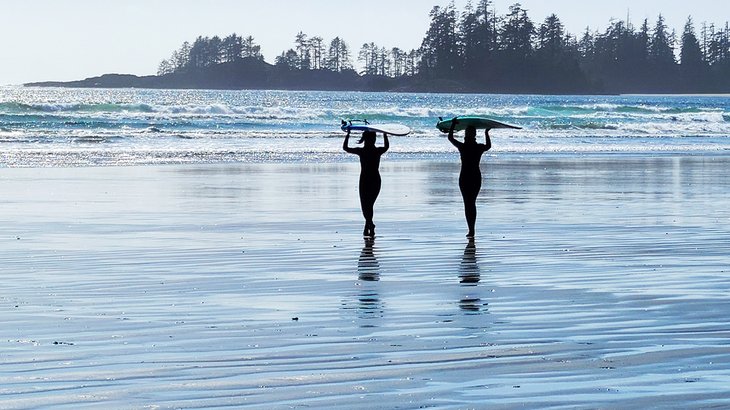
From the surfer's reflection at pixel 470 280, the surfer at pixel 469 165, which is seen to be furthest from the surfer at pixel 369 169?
the surfer's reflection at pixel 470 280

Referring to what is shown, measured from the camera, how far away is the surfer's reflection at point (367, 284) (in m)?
8.67

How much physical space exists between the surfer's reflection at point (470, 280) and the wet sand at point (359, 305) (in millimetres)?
24

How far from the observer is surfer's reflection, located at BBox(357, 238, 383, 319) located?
8672mm

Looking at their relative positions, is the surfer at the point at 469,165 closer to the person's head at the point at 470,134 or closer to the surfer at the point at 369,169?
the person's head at the point at 470,134

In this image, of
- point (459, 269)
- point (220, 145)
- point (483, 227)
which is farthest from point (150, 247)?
point (220, 145)

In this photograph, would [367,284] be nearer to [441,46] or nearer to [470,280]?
[470,280]

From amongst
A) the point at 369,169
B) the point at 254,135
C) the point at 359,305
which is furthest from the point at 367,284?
the point at 254,135

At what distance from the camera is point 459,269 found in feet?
36.6

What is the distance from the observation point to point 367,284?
10148 mm

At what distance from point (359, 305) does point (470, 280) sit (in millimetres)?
1653

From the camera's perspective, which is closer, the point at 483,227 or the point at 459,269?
the point at 459,269

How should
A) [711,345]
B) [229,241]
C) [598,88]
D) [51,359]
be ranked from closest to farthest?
[51,359] → [711,345] → [229,241] → [598,88]

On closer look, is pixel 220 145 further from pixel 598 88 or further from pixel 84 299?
pixel 598 88

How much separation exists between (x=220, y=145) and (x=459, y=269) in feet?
96.2
